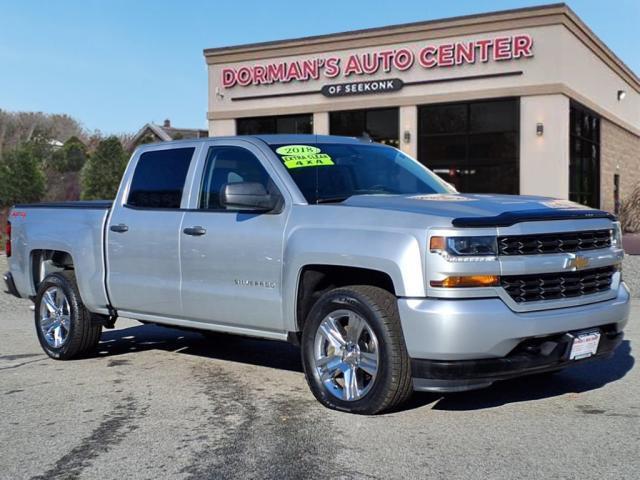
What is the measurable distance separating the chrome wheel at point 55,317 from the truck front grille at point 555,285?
449 centimetres

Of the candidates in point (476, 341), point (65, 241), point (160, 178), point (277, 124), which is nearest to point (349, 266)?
point (476, 341)

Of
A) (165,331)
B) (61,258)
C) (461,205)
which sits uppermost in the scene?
(461,205)

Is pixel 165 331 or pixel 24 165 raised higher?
pixel 24 165

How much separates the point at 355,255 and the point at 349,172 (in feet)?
4.03

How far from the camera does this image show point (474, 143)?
74.6 feet

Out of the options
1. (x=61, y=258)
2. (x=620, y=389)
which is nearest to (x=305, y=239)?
(x=620, y=389)

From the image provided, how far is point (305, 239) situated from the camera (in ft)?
18.2

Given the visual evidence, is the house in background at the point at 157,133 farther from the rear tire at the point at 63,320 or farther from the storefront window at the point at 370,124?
the rear tire at the point at 63,320

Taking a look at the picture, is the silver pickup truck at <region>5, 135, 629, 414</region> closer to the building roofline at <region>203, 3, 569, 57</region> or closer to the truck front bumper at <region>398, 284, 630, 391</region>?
the truck front bumper at <region>398, 284, 630, 391</region>

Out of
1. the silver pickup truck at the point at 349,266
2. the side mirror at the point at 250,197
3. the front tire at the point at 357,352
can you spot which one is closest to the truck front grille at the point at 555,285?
the silver pickup truck at the point at 349,266

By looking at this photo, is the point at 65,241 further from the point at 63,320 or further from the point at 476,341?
the point at 476,341

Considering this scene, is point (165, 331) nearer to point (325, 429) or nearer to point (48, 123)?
point (325, 429)

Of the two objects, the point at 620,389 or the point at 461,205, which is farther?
the point at 620,389

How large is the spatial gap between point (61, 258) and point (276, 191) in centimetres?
315
